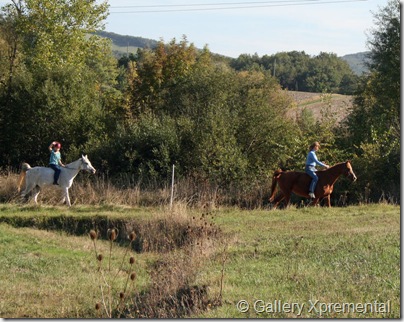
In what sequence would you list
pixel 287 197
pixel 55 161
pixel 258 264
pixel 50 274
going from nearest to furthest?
pixel 258 264
pixel 50 274
pixel 287 197
pixel 55 161

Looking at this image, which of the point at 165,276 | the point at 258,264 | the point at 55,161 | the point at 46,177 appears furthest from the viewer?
the point at 55,161

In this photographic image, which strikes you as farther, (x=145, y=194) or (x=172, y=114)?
(x=172, y=114)

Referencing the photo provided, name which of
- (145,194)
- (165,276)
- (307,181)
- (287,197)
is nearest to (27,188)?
(145,194)

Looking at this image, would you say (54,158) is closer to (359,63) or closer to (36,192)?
(36,192)

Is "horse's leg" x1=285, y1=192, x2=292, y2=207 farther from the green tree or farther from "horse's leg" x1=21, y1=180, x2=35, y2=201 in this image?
the green tree

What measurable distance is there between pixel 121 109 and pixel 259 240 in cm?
2280

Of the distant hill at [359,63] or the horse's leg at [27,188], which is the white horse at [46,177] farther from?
the distant hill at [359,63]

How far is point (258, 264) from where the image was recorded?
1252 cm

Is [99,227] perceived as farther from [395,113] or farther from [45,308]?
[395,113]

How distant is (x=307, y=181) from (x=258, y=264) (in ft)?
31.3

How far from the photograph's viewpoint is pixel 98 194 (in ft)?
76.7

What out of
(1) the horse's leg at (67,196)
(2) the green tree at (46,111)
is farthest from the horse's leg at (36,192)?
(2) the green tree at (46,111)

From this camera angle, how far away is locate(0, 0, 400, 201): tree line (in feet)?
86.9

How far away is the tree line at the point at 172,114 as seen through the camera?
26484 mm
